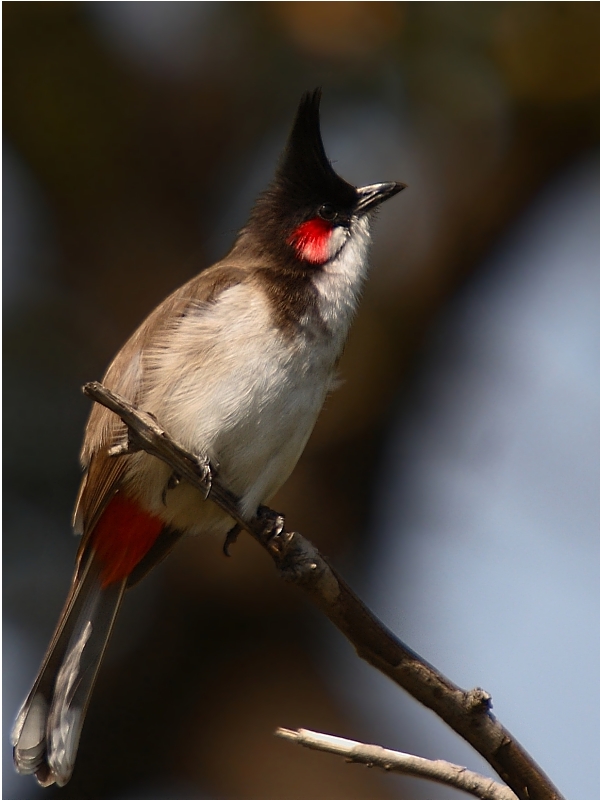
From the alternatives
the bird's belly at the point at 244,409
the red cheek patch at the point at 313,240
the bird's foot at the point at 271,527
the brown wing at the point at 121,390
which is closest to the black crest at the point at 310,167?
the red cheek patch at the point at 313,240

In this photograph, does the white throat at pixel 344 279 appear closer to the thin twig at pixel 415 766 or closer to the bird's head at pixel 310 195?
the bird's head at pixel 310 195

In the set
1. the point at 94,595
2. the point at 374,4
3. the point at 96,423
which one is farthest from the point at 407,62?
the point at 94,595

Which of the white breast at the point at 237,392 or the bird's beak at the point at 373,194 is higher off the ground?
the bird's beak at the point at 373,194

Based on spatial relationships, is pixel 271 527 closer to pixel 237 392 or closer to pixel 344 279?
pixel 237 392

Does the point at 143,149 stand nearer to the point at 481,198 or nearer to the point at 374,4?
the point at 374,4

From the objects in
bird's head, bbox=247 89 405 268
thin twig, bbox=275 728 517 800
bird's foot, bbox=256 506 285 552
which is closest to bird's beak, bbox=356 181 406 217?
bird's head, bbox=247 89 405 268

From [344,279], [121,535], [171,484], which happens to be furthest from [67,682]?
[344,279]
